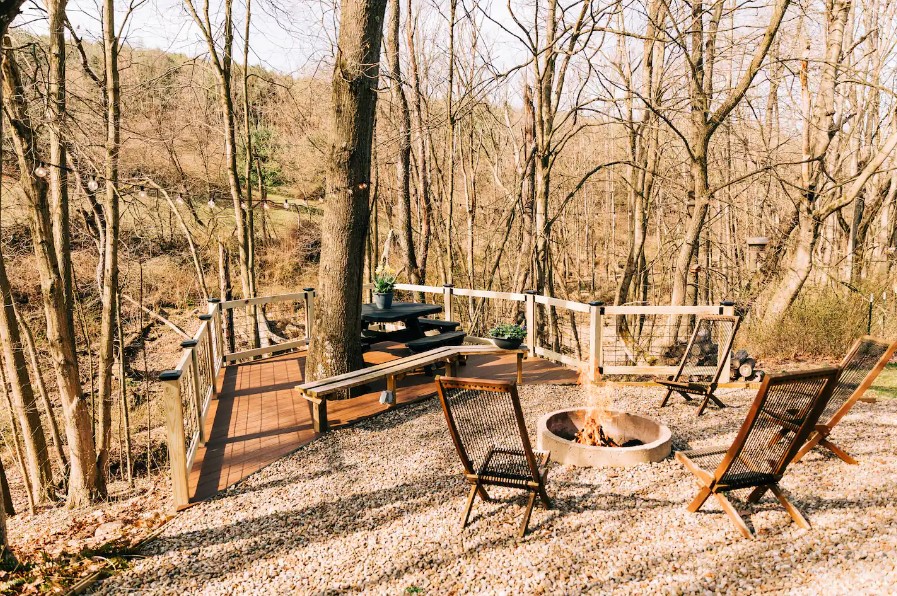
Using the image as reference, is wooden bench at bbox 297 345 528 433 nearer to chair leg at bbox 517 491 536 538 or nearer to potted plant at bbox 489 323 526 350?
potted plant at bbox 489 323 526 350

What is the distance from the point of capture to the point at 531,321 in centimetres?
789

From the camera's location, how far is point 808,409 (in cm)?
347

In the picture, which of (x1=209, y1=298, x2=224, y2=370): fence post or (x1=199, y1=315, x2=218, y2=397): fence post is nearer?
(x1=199, y1=315, x2=218, y2=397): fence post

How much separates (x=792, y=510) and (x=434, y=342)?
14.4 ft

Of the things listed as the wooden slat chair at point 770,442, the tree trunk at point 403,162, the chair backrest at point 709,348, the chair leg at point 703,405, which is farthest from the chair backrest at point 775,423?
the tree trunk at point 403,162

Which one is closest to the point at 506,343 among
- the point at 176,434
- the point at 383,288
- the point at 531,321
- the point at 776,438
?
the point at 531,321

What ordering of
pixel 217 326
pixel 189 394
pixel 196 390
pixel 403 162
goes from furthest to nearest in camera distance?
pixel 403 162, pixel 217 326, pixel 189 394, pixel 196 390

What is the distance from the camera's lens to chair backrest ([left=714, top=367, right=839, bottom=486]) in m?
3.29

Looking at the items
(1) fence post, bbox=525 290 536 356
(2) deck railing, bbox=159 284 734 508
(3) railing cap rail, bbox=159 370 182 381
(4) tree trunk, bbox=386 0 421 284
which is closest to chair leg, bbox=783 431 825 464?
(2) deck railing, bbox=159 284 734 508

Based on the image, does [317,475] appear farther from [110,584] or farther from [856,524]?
[856,524]

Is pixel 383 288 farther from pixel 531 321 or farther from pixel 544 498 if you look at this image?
pixel 544 498

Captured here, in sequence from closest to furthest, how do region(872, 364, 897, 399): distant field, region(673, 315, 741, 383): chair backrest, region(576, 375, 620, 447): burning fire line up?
1. region(576, 375, 620, 447): burning fire
2. region(673, 315, 741, 383): chair backrest
3. region(872, 364, 897, 399): distant field

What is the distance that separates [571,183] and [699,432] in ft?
42.5

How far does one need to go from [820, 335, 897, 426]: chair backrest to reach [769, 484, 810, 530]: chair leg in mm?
1166
